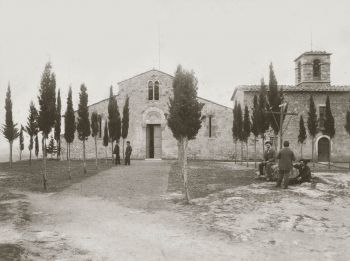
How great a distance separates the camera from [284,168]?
1555 cm

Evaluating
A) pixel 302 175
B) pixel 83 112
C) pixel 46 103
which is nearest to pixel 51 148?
pixel 83 112

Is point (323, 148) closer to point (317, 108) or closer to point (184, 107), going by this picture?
point (317, 108)

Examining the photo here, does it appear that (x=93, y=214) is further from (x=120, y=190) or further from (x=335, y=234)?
(x=335, y=234)

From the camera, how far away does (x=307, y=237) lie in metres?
9.86

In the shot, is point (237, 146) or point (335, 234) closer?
point (335, 234)

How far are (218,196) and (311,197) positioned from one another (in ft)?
9.60

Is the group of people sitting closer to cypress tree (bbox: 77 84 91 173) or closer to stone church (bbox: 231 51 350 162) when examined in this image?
cypress tree (bbox: 77 84 91 173)

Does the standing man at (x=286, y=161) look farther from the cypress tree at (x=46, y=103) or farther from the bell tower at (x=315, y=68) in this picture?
the bell tower at (x=315, y=68)

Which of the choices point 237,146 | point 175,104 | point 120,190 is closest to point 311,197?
point 175,104

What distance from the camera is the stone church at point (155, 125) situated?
36.7m

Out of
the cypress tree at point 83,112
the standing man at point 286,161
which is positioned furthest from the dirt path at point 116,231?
the cypress tree at point 83,112

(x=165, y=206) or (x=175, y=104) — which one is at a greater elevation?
(x=175, y=104)

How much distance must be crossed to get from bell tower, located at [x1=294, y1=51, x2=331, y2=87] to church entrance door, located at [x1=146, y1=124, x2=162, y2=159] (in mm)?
13779

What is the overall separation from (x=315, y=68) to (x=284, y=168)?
88.0 feet
